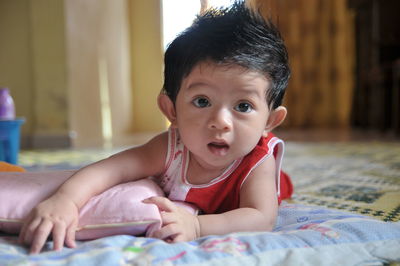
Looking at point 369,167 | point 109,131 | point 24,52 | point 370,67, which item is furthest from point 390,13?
point 24,52

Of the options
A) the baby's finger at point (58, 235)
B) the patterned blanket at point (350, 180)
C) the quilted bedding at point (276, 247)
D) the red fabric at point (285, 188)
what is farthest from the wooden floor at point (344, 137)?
the baby's finger at point (58, 235)

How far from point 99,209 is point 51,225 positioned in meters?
0.08

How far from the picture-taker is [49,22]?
8.32ft

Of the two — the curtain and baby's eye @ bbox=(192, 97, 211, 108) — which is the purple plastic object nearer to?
baby's eye @ bbox=(192, 97, 211, 108)

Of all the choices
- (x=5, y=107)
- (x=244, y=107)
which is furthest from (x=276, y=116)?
(x=5, y=107)

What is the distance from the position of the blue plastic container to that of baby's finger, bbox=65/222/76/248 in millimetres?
1133

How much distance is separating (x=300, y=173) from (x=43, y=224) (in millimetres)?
949

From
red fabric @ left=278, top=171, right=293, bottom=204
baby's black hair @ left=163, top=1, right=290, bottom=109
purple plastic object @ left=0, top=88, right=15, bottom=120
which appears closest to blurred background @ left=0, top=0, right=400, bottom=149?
baby's black hair @ left=163, top=1, right=290, bottom=109

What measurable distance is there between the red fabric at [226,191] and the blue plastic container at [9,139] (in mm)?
1106

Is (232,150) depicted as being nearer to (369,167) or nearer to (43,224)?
(43,224)

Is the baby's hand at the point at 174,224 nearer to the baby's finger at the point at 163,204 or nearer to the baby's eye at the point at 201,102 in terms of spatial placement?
the baby's finger at the point at 163,204

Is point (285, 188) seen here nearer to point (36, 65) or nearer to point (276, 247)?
point (276, 247)

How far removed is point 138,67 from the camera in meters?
4.19

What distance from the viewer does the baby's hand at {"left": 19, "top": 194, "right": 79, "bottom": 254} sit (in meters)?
0.46
